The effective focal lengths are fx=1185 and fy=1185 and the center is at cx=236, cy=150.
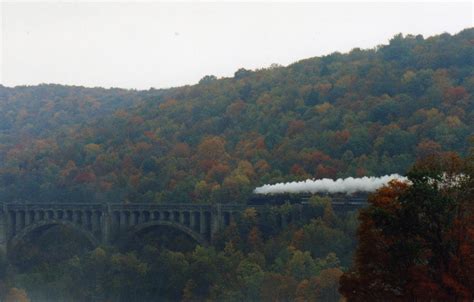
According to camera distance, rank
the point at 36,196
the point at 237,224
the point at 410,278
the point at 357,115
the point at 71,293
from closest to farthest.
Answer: the point at 410,278
the point at 71,293
the point at 237,224
the point at 357,115
the point at 36,196

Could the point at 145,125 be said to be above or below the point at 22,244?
above

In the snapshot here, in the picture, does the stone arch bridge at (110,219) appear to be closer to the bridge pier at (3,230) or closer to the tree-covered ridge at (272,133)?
the bridge pier at (3,230)

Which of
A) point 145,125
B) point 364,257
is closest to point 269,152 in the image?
point 145,125

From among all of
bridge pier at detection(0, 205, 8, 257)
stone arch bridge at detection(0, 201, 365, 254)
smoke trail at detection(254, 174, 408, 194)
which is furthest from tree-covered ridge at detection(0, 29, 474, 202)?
bridge pier at detection(0, 205, 8, 257)

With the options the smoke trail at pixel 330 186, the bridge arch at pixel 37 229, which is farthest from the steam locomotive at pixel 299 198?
the bridge arch at pixel 37 229

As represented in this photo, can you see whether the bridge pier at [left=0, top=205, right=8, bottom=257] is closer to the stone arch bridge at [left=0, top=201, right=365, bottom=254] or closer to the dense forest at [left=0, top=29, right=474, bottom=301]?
the stone arch bridge at [left=0, top=201, right=365, bottom=254]

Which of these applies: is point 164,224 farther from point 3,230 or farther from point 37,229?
point 3,230

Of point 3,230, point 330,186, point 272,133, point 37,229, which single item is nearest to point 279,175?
point 330,186

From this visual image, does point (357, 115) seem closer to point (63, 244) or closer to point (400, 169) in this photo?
point (400, 169)
